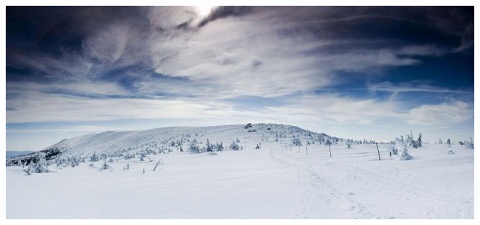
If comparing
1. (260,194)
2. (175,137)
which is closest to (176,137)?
(175,137)

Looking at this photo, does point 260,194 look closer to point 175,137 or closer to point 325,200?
point 325,200

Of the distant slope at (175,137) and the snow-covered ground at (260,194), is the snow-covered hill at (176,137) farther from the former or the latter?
the snow-covered ground at (260,194)

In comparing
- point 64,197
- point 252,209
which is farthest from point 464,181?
point 64,197

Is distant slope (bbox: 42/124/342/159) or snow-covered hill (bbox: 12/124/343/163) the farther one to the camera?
distant slope (bbox: 42/124/342/159)

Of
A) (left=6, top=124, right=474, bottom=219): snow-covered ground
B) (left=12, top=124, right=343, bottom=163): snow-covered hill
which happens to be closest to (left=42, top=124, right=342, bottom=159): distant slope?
(left=12, top=124, right=343, bottom=163): snow-covered hill

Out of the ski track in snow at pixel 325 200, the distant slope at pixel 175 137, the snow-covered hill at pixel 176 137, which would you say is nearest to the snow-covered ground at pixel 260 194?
the ski track in snow at pixel 325 200

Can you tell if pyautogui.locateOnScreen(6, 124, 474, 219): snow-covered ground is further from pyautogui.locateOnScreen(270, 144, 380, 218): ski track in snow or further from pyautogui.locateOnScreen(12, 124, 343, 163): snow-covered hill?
pyautogui.locateOnScreen(12, 124, 343, 163): snow-covered hill

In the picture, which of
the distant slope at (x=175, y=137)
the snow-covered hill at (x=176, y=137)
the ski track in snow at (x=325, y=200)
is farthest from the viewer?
the distant slope at (x=175, y=137)

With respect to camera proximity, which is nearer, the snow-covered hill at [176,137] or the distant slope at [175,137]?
the snow-covered hill at [176,137]

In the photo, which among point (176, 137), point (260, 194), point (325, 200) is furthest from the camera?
point (176, 137)
